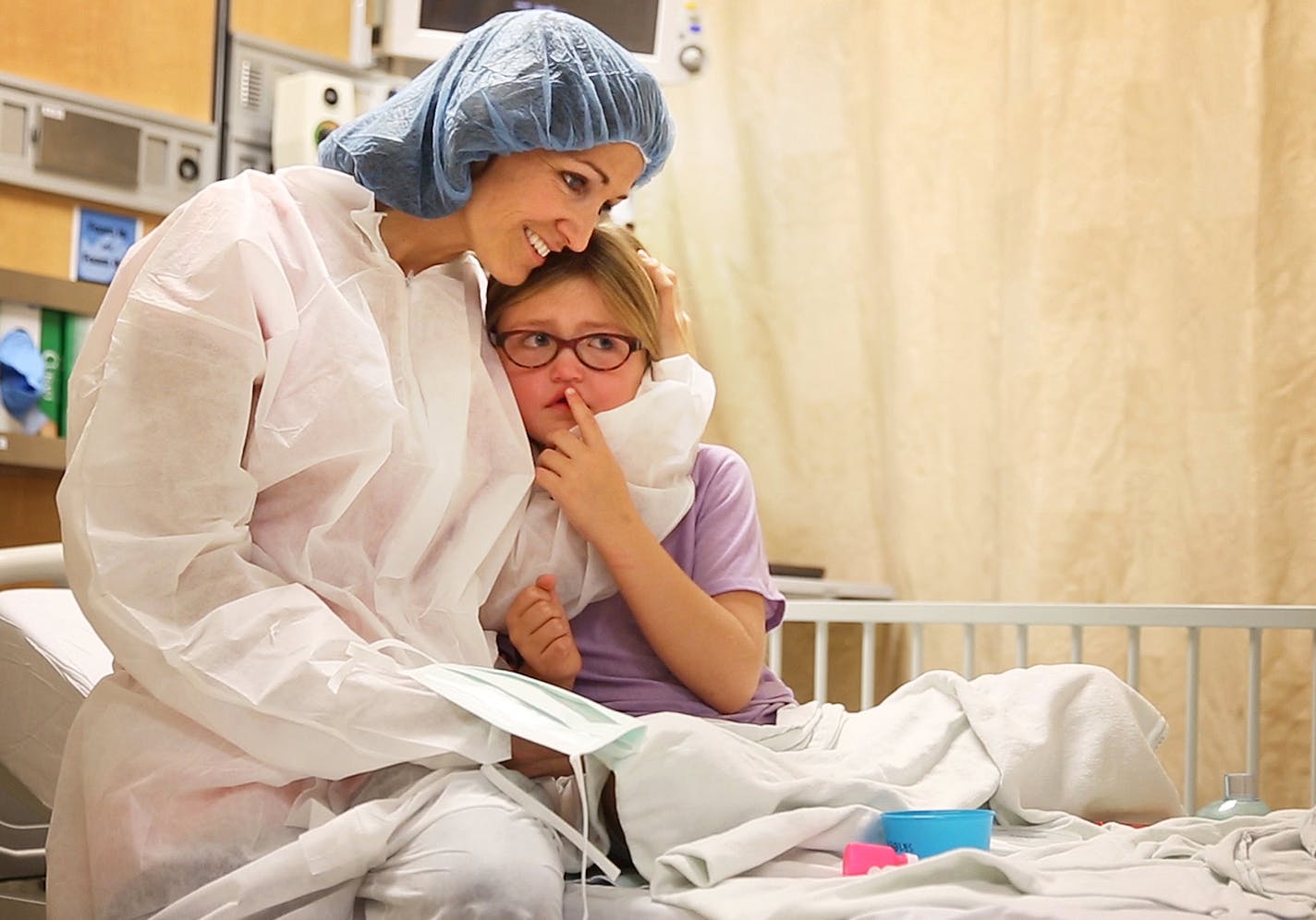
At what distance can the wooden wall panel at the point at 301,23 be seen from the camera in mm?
3178

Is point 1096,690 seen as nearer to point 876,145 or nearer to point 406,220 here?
point 406,220

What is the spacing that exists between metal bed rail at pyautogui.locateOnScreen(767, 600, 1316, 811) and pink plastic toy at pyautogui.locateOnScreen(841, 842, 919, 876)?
1025 mm

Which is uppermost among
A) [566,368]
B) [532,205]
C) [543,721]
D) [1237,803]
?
[532,205]

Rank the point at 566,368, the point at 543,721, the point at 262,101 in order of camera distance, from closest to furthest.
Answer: the point at 543,721 → the point at 566,368 → the point at 262,101

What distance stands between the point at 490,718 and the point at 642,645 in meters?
0.45

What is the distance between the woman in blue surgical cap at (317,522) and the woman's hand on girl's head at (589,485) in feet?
0.13

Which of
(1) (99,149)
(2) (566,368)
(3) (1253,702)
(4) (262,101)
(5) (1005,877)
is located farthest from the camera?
(4) (262,101)

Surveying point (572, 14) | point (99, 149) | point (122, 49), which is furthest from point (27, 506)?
point (572, 14)

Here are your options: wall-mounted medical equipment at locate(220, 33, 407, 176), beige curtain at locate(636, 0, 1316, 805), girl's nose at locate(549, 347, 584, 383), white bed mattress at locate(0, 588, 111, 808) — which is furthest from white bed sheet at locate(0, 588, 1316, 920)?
wall-mounted medical equipment at locate(220, 33, 407, 176)

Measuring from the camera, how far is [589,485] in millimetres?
1603

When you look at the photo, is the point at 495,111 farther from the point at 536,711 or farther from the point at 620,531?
the point at 536,711

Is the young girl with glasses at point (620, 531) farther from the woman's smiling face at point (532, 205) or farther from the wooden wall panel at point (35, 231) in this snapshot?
the wooden wall panel at point (35, 231)

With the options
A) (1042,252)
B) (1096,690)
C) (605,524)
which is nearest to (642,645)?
(605,524)

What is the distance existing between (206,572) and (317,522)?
0.13 m
